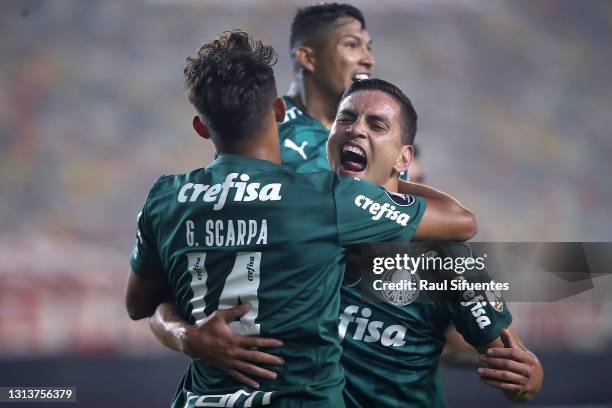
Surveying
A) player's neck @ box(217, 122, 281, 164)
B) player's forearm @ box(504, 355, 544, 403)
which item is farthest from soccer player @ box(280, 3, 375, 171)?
player's forearm @ box(504, 355, 544, 403)

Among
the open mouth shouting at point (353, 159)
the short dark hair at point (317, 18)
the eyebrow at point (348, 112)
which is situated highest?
the short dark hair at point (317, 18)

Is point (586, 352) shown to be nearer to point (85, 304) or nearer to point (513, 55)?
point (513, 55)

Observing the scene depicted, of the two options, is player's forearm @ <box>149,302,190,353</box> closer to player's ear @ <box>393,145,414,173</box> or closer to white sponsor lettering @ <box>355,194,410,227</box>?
white sponsor lettering @ <box>355,194,410,227</box>

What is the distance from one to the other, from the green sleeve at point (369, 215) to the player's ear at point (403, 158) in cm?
41

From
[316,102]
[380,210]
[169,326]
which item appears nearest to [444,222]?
[380,210]

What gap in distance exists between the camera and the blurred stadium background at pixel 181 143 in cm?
664

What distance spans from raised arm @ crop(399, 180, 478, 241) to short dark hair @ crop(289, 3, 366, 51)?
1.77 m

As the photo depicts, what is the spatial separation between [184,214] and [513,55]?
6.37 metres

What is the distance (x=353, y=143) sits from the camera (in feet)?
8.66

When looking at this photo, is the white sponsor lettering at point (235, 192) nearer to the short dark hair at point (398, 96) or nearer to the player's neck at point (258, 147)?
the player's neck at point (258, 147)

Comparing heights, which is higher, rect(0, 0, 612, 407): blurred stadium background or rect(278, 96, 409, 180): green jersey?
rect(0, 0, 612, 407): blurred stadium background

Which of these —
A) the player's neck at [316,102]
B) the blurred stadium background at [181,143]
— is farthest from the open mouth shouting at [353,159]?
the blurred stadium background at [181,143]

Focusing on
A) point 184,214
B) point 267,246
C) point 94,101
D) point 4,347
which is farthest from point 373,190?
point 94,101

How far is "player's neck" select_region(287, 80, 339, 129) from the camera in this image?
3967 millimetres
